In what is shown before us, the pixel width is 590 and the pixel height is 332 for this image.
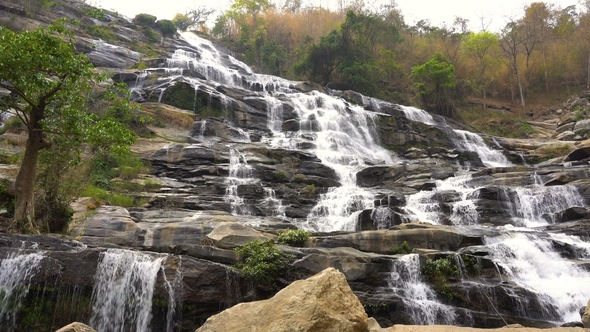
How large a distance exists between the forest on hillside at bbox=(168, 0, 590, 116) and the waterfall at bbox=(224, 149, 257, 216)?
1853 centimetres

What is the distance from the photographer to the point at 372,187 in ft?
58.5

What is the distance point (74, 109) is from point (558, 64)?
4095cm

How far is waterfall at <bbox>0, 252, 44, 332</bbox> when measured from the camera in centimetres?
701

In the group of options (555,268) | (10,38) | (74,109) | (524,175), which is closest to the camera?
(10,38)

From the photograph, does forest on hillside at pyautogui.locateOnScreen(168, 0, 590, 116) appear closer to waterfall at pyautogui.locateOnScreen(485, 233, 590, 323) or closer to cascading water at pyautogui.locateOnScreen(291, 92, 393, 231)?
cascading water at pyautogui.locateOnScreen(291, 92, 393, 231)

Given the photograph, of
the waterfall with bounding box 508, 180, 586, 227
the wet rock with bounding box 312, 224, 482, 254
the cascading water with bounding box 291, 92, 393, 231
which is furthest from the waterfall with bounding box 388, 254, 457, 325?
A: the waterfall with bounding box 508, 180, 586, 227

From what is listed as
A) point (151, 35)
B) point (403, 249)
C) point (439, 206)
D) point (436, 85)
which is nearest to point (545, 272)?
point (403, 249)

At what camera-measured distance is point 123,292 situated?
7.71 metres

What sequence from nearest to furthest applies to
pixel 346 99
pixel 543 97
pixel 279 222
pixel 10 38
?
1. pixel 10 38
2. pixel 279 222
3. pixel 346 99
4. pixel 543 97

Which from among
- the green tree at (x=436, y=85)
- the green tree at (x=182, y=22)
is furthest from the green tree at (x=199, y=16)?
the green tree at (x=436, y=85)

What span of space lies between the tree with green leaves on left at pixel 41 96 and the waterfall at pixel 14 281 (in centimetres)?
217

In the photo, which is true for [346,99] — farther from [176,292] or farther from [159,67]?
[176,292]

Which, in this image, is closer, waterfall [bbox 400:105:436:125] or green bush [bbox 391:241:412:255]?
green bush [bbox 391:241:412:255]

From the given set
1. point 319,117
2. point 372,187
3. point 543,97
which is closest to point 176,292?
point 372,187
